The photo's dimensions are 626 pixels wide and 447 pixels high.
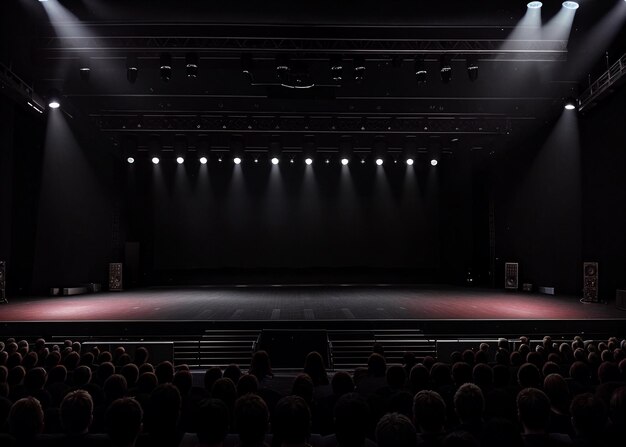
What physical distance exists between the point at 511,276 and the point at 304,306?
28.1 feet

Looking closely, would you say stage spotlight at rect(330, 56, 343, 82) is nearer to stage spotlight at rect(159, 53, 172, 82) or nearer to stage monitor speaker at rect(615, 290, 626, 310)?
stage spotlight at rect(159, 53, 172, 82)

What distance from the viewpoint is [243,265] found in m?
20.8

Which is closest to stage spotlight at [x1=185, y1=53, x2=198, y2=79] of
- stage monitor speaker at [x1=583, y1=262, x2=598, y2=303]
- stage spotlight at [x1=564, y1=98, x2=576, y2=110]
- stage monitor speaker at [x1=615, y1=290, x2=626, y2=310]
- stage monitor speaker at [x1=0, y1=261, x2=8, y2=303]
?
stage monitor speaker at [x1=0, y1=261, x2=8, y2=303]

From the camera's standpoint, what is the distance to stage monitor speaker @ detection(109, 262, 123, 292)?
18484 mm

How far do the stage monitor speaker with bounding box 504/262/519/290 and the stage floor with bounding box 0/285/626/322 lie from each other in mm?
755

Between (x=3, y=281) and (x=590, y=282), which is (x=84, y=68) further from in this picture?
(x=590, y=282)

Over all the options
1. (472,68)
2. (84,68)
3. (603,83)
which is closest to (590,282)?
(603,83)

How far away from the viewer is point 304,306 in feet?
43.8

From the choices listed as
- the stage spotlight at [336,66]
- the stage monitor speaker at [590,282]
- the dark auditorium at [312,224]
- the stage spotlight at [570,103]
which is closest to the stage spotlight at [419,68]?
the dark auditorium at [312,224]

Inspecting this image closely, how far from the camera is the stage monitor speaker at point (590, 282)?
13.8 meters
